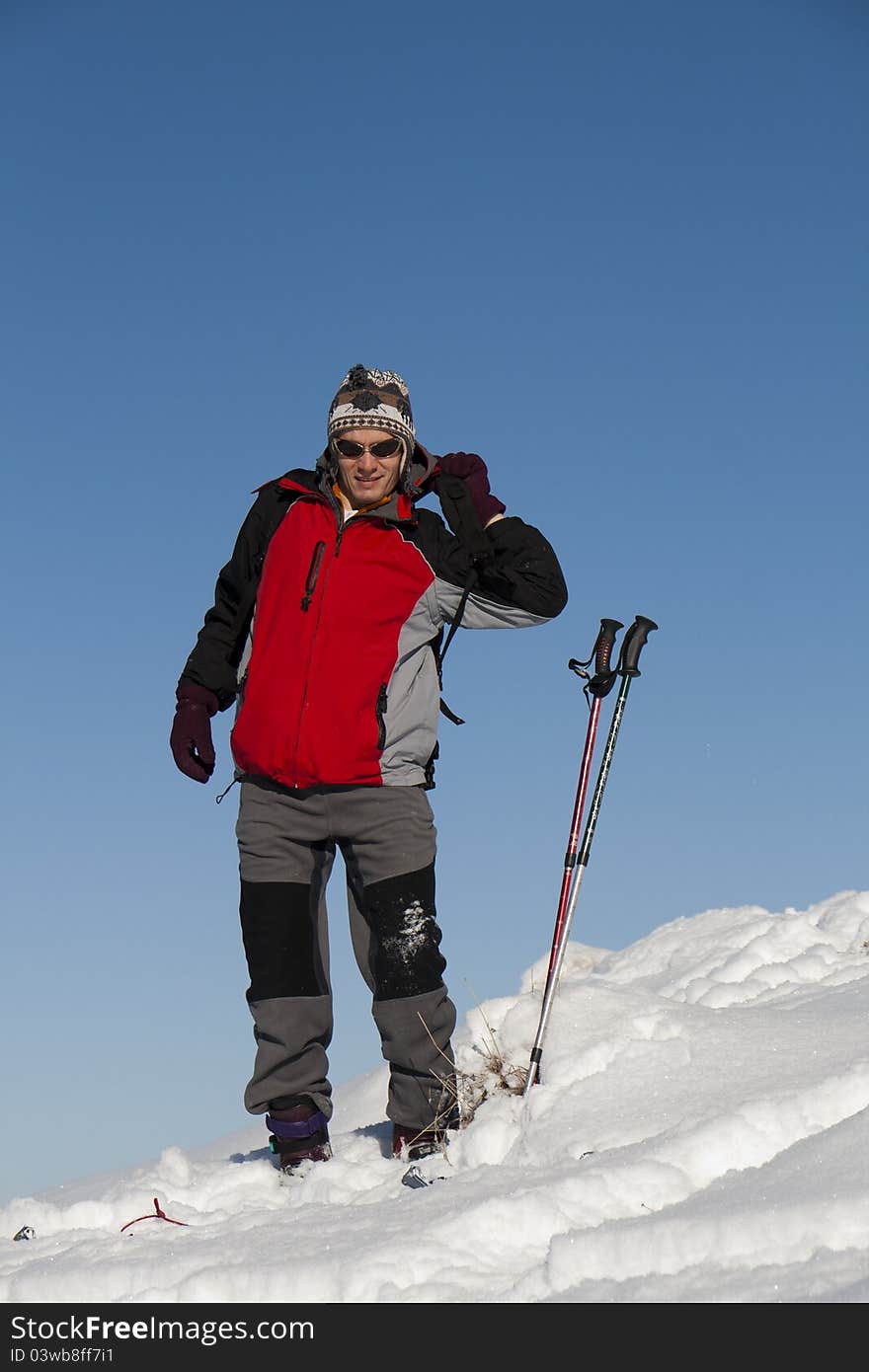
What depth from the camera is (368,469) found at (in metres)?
4.92

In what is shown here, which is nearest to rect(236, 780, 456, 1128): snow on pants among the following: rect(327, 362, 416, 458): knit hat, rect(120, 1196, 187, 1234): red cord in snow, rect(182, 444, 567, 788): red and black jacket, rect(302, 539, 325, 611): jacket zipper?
rect(182, 444, 567, 788): red and black jacket

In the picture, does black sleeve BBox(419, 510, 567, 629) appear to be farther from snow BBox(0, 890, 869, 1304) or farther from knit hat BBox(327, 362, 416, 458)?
snow BBox(0, 890, 869, 1304)

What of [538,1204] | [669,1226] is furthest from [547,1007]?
[669,1226]

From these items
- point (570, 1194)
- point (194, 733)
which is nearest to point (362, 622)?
point (194, 733)

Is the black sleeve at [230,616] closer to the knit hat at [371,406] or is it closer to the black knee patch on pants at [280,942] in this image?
the knit hat at [371,406]

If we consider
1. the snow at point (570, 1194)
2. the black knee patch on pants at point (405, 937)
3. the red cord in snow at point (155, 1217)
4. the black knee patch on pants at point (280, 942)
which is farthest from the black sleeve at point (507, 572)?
the red cord in snow at point (155, 1217)

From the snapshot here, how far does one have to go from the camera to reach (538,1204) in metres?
3.22

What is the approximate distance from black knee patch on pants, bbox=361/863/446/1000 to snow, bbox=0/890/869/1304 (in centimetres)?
44

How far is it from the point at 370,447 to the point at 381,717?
1.09m

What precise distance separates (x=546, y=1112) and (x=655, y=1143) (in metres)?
0.62

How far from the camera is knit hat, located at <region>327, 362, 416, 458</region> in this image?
16.2 feet

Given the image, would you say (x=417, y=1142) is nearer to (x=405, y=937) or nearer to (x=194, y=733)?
(x=405, y=937)

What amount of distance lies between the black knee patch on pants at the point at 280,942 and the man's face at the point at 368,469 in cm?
156

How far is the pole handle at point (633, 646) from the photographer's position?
4.91 m
